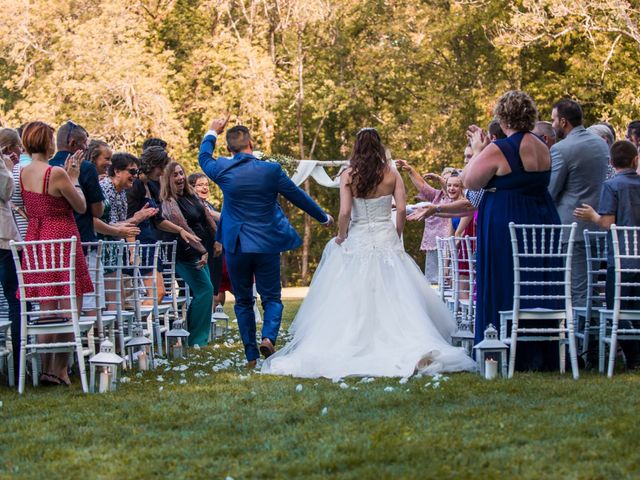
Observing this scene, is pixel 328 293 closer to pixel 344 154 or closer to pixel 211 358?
pixel 211 358

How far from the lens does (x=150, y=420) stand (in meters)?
6.32

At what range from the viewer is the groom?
9055mm

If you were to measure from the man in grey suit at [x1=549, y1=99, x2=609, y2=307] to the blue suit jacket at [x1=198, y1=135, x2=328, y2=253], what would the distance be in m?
2.25

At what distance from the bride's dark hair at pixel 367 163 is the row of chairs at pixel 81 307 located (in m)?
2.04

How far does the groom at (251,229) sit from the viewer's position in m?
9.05

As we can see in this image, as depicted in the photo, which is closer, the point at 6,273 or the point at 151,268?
the point at 6,273

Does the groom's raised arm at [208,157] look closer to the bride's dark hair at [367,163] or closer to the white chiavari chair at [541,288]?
the bride's dark hair at [367,163]

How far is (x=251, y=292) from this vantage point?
923 centimetres

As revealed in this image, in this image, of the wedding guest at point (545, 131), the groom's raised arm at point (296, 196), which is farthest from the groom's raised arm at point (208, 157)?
the wedding guest at point (545, 131)

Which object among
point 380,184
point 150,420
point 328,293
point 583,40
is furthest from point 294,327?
point 583,40

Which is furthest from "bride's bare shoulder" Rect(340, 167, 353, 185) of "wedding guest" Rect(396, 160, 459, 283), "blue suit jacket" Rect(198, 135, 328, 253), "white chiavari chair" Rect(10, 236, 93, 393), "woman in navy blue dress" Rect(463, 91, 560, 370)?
"wedding guest" Rect(396, 160, 459, 283)

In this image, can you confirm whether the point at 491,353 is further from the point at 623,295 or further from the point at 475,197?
the point at 475,197

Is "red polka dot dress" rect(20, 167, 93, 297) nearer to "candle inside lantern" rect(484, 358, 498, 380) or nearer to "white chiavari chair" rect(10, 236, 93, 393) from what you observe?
"white chiavari chair" rect(10, 236, 93, 393)

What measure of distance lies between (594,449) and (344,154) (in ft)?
107
